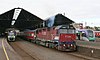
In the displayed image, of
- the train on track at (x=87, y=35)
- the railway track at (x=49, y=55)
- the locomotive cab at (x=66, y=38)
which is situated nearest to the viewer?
the railway track at (x=49, y=55)

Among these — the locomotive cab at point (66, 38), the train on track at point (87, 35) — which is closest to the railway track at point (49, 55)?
the locomotive cab at point (66, 38)

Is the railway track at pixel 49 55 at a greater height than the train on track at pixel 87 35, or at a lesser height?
lesser

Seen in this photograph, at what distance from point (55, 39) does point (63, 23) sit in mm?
2299

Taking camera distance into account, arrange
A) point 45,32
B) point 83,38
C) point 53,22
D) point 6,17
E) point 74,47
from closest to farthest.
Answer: point 74,47
point 53,22
point 45,32
point 83,38
point 6,17

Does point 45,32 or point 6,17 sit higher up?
point 6,17

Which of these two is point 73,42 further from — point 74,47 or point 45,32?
point 45,32

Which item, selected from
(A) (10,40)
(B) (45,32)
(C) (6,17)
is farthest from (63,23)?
(C) (6,17)

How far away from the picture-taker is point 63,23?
28219 millimetres

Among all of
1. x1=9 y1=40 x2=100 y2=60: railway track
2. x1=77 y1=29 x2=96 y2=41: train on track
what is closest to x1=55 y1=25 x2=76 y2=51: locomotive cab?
x1=9 y1=40 x2=100 y2=60: railway track

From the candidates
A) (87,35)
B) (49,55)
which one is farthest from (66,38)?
(87,35)

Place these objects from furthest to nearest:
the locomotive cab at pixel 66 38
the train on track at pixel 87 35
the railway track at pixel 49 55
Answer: the train on track at pixel 87 35 → the locomotive cab at pixel 66 38 → the railway track at pixel 49 55

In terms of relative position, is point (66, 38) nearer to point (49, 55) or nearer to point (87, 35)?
point (49, 55)

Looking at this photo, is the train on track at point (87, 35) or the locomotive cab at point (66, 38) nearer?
the locomotive cab at point (66, 38)

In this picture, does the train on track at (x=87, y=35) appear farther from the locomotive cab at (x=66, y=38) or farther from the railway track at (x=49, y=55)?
the locomotive cab at (x=66, y=38)
